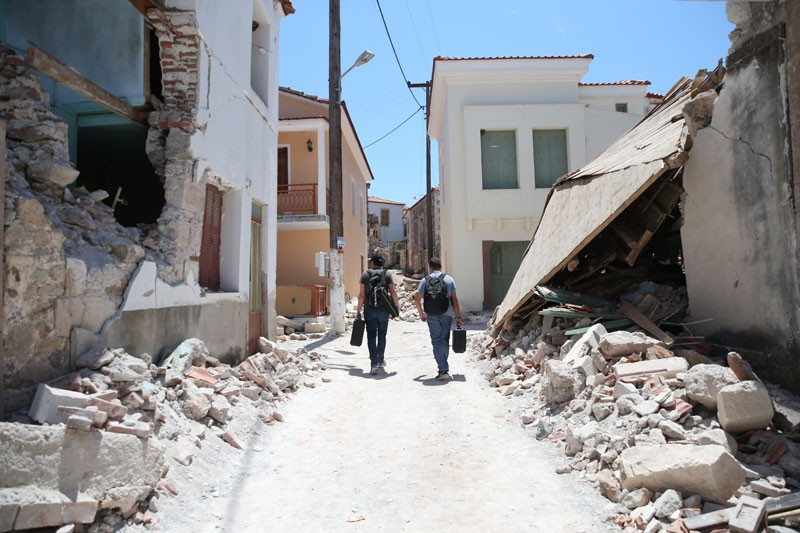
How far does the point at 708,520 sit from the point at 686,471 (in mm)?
302

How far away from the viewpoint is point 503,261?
1562cm

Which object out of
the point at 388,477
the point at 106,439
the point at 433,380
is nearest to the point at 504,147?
the point at 433,380

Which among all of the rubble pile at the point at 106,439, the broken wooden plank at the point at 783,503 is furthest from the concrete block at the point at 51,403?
the broken wooden plank at the point at 783,503

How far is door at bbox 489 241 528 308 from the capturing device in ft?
51.1

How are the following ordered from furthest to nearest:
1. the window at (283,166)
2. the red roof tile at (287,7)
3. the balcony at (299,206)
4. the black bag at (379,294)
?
1. the window at (283,166)
2. the balcony at (299,206)
3. the red roof tile at (287,7)
4. the black bag at (379,294)

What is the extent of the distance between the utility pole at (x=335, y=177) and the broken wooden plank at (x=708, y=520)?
9989mm

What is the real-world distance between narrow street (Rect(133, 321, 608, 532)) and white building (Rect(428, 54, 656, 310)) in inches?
377

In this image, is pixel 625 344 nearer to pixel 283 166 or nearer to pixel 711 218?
pixel 711 218

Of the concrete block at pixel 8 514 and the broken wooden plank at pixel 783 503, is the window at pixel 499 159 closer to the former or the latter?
the broken wooden plank at pixel 783 503

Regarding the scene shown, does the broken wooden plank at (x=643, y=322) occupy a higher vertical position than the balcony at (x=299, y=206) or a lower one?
lower

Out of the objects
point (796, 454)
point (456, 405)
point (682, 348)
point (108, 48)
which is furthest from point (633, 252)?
point (108, 48)

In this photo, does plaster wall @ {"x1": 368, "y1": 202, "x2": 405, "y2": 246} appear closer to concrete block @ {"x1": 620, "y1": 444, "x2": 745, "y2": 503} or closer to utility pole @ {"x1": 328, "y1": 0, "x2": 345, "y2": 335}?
utility pole @ {"x1": 328, "y1": 0, "x2": 345, "y2": 335}

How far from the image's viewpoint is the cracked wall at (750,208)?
3980 millimetres

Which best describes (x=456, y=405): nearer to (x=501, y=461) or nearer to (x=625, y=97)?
(x=501, y=461)
